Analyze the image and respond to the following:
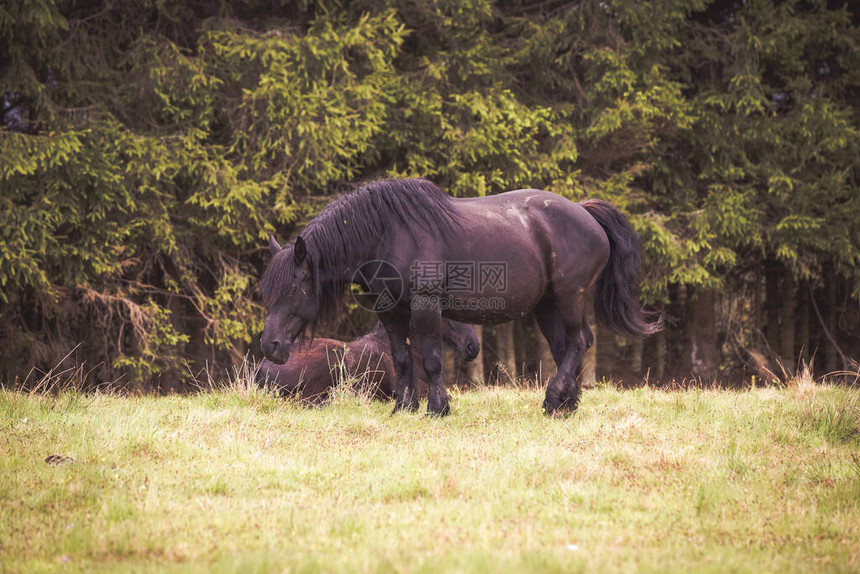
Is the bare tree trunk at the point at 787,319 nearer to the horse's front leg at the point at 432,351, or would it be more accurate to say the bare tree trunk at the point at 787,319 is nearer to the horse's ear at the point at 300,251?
the horse's front leg at the point at 432,351

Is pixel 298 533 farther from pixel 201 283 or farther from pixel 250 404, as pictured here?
pixel 201 283

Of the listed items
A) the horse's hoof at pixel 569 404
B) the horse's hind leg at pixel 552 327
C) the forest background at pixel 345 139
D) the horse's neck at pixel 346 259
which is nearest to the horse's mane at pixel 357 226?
the horse's neck at pixel 346 259

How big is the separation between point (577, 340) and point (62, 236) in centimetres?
797

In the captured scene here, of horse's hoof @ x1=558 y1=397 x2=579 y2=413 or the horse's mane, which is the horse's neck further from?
horse's hoof @ x1=558 y1=397 x2=579 y2=413

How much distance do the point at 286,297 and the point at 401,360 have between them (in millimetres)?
1430

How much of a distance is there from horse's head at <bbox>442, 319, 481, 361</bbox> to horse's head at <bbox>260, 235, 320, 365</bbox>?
227 centimetres

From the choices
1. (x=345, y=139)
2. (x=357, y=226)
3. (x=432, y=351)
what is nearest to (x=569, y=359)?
(x=432, y=351)

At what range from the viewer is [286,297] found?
7008 millimetres

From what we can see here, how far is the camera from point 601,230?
7848mm

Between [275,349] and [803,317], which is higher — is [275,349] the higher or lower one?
the higher one

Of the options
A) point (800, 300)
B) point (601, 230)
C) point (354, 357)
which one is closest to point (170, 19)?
point (354, 357)

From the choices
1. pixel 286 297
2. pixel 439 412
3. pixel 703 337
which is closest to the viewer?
pixel 286 297

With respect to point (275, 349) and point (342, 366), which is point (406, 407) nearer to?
point (342, 366)

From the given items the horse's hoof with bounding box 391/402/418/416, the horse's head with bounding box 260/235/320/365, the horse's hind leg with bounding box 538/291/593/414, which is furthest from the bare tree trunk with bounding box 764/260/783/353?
the horse's head with bounding box 260/235/320/365
